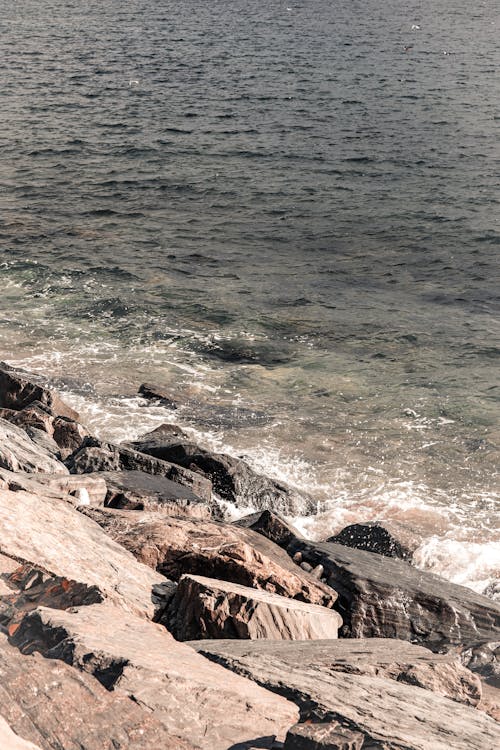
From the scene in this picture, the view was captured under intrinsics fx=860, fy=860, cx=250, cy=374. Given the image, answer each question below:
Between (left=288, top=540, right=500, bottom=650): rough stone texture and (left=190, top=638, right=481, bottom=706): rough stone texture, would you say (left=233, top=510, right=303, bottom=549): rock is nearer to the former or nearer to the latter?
(left=288, top=540, right=500, bottom=650): rough stone texture

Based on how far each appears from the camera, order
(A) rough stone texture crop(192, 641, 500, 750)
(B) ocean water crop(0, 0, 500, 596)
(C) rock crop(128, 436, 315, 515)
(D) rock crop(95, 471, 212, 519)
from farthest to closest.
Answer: (B) ocean water crop(0, 0, 500, 596), (C) rock crop(128, 436, 315, 515), (D) rock crop(95, 471, 212, 519), (A) rough stone texture crop(192, 641, 500, 750)

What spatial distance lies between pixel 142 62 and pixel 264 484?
47.7 meters

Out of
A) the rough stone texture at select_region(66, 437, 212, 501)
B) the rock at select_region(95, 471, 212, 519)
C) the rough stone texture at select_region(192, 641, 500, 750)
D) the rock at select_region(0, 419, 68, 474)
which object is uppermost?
the rough stone texture at select_region(192, 641, 500, 750)

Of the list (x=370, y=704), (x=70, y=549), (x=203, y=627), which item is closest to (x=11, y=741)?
(x=370, y=704)

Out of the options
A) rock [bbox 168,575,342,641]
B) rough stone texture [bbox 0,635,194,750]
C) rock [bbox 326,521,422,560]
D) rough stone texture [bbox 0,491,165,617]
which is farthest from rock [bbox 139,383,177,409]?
rough stone texture [bbox 0,635,194,750]

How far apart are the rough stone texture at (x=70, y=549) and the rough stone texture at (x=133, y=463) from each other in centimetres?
319

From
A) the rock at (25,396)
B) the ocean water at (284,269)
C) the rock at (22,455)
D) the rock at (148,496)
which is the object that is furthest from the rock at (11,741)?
the rock at (25,396)

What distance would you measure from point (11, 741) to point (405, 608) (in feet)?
18.1

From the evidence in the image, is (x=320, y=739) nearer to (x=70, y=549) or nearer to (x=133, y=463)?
(x=70, y=549)

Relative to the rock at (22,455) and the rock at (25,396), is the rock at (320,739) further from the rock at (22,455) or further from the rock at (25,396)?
the rock at (25,396)

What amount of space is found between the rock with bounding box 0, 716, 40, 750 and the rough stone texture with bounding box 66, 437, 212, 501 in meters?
6.99

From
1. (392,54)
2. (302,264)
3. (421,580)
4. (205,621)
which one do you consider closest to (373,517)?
(421,580)

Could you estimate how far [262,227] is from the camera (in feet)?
87.6

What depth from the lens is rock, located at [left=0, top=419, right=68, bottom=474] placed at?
9602 mm
